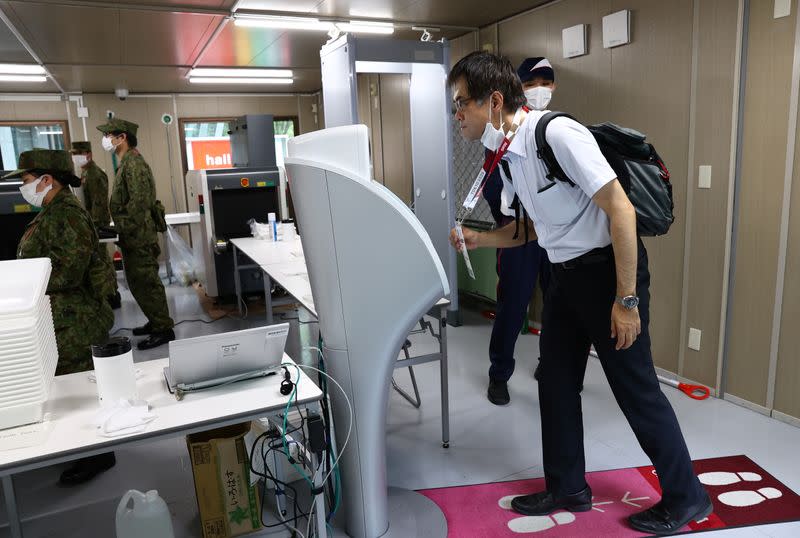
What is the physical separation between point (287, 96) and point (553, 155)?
8465 millimetres

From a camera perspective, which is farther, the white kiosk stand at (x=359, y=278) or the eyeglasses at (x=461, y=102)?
the eyeglasses at (x=461, y=102)

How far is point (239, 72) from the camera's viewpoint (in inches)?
293

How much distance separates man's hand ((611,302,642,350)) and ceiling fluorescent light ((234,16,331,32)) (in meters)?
3.95

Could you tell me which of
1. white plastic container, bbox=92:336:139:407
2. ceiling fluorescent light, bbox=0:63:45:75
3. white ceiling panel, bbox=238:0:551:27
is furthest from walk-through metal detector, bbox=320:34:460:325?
ceiling fluorescent light, bbox=0:63:45:75

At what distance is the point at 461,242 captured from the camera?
6.82 ft

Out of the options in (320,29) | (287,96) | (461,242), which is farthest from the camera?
(287,96)

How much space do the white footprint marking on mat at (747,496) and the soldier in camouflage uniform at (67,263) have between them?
2809 millimetres

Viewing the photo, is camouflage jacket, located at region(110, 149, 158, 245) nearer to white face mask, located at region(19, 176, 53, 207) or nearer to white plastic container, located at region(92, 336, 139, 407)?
A: white face mask, located at region(19, 176, 53, 207)

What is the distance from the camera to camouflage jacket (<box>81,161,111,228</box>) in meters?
6.14

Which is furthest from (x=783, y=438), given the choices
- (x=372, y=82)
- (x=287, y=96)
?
(x=287, y=96)

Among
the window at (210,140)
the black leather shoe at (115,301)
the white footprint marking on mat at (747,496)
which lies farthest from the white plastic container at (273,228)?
the window at (210,140)

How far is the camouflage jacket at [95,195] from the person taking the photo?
6137mm

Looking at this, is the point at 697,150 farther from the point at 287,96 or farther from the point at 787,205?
the point at 287,96

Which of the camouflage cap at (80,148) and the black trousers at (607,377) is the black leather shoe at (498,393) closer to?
the black trousers at (607,377)
